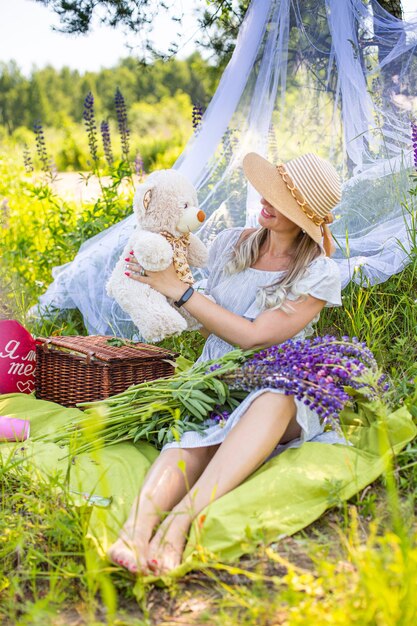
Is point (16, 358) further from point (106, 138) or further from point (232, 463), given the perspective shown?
point (106, 138)

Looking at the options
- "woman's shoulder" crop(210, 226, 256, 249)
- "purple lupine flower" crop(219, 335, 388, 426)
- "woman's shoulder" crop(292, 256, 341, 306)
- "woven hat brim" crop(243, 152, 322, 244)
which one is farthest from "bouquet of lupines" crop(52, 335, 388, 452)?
"woman's shoulder" crop(210, 226, 256, 249)

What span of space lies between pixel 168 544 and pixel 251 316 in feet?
2.95

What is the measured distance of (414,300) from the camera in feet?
10.1

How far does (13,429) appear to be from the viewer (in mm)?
2541

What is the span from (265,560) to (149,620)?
1.07 ft

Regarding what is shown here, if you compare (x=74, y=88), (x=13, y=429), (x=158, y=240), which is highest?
(x=74, y=88)

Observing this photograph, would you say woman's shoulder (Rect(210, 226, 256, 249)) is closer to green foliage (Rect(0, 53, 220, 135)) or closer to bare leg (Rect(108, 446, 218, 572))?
bare leg (Rect(108, 446, 218, 572))

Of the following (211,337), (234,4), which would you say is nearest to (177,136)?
(234,4)

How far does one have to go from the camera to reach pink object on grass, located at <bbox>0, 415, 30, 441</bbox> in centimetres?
255

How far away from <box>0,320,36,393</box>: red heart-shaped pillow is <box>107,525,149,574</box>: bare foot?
1.31 meters

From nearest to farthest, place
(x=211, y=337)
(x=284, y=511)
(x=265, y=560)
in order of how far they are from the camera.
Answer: (x=265, y=560) → (x=284, y=511) → (x=211, y=337)

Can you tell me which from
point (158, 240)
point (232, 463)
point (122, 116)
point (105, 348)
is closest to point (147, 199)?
point (158, 240)

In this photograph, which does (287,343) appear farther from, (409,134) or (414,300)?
(409,134)

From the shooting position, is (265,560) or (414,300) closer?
(265,560)
